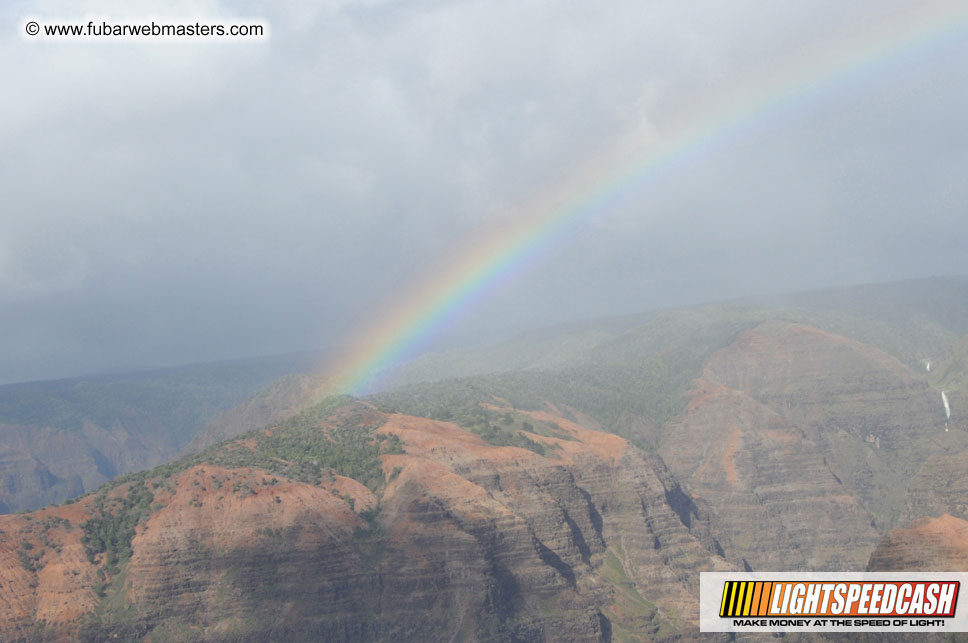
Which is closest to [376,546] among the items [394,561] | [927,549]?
[394,561]

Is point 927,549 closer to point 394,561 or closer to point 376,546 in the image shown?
point 394,561

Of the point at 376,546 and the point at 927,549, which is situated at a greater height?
the point at 376,546

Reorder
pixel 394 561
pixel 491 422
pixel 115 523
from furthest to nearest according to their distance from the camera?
pixel 491 422, pixel 394 561, pixel 115 523

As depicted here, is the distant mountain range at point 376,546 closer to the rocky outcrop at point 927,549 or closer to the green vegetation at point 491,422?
the rocky outcrop at point 927,549

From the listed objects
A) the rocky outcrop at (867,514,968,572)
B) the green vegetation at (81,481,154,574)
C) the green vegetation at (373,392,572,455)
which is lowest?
the rocky outcrop at (867,514,968,572)

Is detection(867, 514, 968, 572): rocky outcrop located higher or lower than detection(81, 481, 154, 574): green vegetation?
lower

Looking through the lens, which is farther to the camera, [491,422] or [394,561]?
[491,422]

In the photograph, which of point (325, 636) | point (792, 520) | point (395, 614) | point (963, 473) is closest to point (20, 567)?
point (325, 636)

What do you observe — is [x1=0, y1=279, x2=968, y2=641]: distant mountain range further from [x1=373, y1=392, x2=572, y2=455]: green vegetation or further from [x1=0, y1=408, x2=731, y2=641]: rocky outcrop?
[x1=373, y1=392, x2=572, y2=455]: green vegetation

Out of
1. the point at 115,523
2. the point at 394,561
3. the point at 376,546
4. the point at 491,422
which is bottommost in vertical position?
the point at 394,561

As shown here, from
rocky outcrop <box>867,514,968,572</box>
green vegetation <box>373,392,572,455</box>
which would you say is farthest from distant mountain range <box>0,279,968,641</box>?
green vegetation <box>373,392,572,455</box>

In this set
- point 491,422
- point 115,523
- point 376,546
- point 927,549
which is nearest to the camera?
point 927,549

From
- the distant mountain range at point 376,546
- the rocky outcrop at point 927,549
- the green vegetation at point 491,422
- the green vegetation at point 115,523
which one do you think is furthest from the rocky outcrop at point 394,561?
the rocky outcrop at point 927,549

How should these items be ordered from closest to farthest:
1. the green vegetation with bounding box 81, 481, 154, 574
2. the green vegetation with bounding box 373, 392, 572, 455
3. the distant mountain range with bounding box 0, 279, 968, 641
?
the distant mountain range with bounding box 0, 279, 968, 641
the green vegetation with bounding box 81, 481, 154, 574
the green vegetation with bounding box 373, 392, 572, 455
